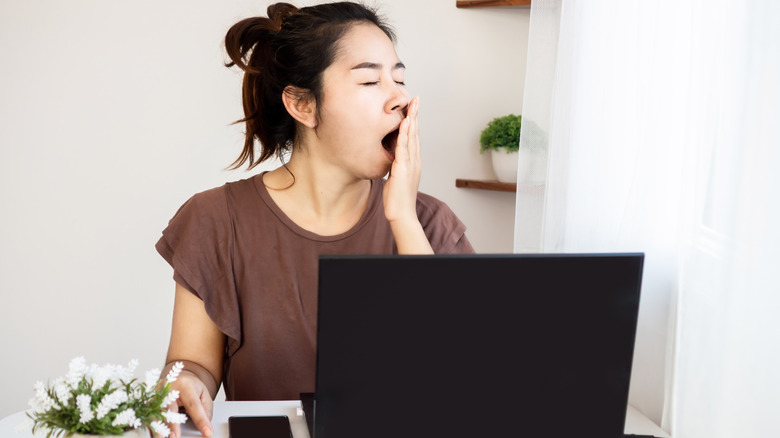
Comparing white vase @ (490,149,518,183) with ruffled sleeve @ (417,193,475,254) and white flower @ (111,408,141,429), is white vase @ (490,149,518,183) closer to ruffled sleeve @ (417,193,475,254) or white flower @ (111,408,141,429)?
ruffled sleeve @ (417,193,475,254)

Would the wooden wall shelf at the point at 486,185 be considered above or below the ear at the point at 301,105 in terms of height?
below

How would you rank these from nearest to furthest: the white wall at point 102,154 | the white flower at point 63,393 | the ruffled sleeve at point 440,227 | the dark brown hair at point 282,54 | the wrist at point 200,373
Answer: the white flower at point 63,393 < the wrist at point 200,373 < the dark brown hair at point 282,54 < the ruffled sleeve at point 440,227 < the white wall at point 102,154

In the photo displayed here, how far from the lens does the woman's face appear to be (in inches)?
54.4

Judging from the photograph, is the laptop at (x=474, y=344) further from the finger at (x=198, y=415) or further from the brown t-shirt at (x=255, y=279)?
the brown t-shirt at (x=255, y=279)

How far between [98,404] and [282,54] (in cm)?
84

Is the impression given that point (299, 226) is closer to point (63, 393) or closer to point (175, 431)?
point (175, 431)

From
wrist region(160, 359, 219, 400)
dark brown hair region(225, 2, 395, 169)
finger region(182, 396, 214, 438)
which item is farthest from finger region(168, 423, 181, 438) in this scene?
dark brown hair region(225, 2, 395, 169)

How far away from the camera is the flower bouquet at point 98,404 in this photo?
843 mm

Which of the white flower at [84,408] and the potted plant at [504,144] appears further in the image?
the potted plant at [504,144]

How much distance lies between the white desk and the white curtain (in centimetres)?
4

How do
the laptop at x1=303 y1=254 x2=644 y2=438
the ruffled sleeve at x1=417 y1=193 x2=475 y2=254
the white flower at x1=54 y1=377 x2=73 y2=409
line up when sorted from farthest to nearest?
the ruffled sleeve at x1=417 y1=193 x2=475 y2=254
the white flower at x1=54 y1=377 x2=73 y2=409
the laptop at x1=303 y1=254 x2=644 y2=438

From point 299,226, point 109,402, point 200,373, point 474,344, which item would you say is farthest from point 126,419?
point 299,226

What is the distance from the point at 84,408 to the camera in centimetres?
83

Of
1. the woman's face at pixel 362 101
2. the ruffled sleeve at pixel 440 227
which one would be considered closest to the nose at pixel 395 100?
the woman's face at pixel 362 101
